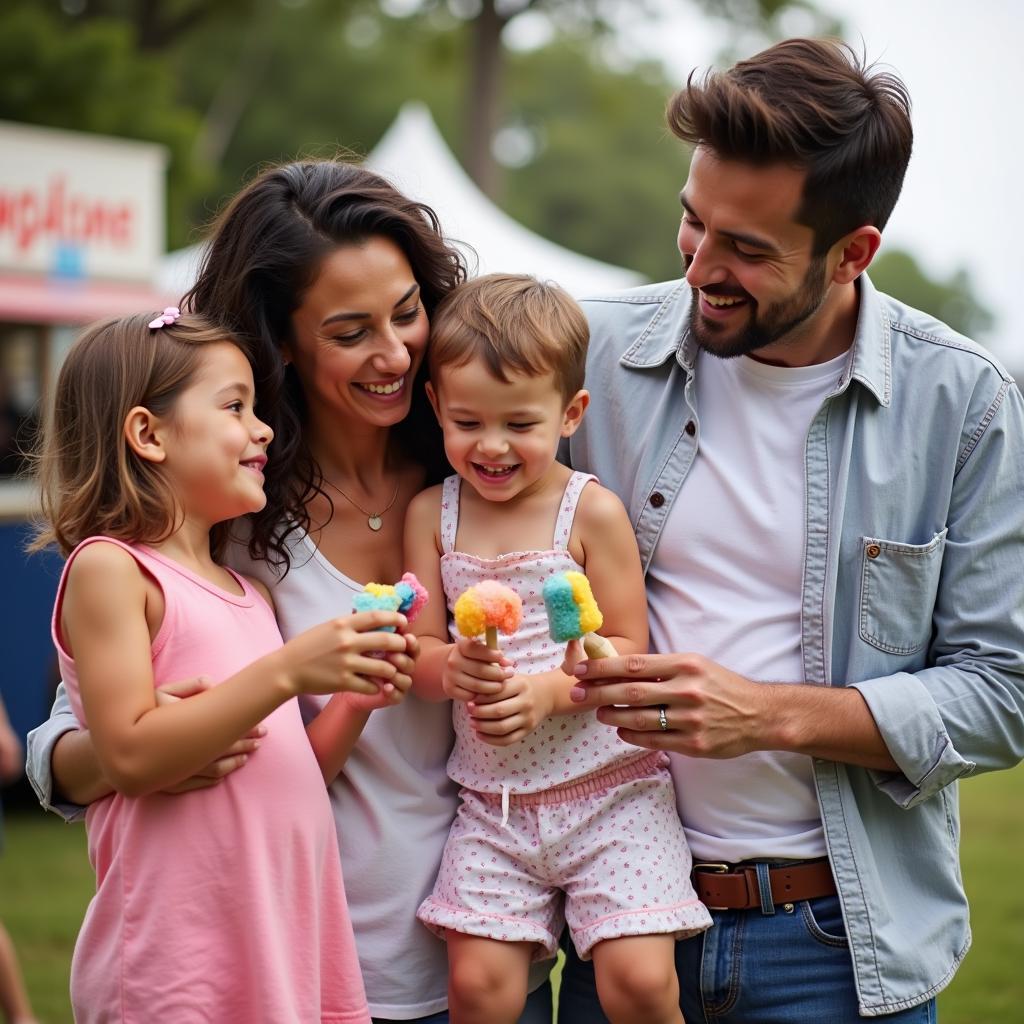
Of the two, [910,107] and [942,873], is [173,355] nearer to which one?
[910,107]

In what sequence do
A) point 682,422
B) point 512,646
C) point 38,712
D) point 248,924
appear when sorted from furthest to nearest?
1. point 38,712
2. point 682,422
3. point 512,646
4. point 248,924

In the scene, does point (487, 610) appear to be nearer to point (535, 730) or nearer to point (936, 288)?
point (535, 730)

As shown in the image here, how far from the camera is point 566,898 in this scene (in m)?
2.74

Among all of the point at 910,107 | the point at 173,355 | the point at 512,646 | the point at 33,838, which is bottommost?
the point at 33,838

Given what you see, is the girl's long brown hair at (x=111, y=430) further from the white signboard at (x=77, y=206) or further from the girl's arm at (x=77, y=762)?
the white signboard at (x=77, y=206)

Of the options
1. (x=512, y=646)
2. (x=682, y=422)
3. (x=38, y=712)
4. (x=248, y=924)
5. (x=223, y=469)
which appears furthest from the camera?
(x=38, y=712)

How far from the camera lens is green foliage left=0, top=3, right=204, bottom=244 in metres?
17.0

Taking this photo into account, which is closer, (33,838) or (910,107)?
(910,107)

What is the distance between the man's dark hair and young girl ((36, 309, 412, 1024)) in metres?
1.06

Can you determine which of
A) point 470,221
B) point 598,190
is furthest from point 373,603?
point 598,190

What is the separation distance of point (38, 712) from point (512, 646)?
5794mm

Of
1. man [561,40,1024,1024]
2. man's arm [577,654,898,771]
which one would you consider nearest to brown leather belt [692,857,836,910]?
man [561,40,1024,1024]

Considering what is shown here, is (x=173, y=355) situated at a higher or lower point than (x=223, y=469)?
higher

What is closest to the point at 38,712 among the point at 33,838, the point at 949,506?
the point at 33,838
